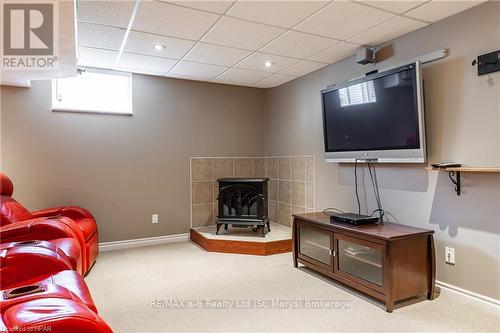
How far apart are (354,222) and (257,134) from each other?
2.74 metres

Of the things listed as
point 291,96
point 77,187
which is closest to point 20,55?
point 77,187

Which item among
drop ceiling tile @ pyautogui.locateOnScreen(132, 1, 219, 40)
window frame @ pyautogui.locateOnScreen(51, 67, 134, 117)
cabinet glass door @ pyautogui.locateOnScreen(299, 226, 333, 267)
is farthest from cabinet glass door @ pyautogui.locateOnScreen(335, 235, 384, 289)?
window frame @ pyautogui.locateOnScreen(51, 67, 134, 117)

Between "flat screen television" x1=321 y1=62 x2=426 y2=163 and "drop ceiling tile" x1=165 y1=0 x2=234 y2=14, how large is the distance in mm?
1535

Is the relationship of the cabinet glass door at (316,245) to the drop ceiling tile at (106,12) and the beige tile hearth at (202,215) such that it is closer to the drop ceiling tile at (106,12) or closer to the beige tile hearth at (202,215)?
the beige tile hearth at (202,215)

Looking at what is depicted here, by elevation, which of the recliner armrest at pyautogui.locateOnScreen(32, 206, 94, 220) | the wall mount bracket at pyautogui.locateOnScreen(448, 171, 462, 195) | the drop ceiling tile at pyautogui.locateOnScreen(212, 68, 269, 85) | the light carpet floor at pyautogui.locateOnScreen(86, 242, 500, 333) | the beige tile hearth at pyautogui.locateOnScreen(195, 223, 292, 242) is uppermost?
the drop ceiling tile at pyautogui.locateOnScreen(212, 68, 269, 85)

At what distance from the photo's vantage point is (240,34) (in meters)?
2.95

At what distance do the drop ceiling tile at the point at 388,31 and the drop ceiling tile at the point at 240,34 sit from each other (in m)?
0.81

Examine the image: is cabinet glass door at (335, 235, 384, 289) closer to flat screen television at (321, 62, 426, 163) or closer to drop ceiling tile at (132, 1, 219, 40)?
flat screen television at (321, 62, 426, 163)

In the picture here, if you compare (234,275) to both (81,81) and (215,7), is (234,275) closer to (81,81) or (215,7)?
(215,7)

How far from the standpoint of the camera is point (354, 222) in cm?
286

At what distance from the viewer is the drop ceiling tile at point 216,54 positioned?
331cm

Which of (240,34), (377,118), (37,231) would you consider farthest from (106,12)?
(377,118)
